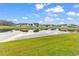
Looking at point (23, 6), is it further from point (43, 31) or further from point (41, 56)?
point (41, 56)

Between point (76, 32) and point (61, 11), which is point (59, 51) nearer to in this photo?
point (76, 32)

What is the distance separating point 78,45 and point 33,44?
34 cm

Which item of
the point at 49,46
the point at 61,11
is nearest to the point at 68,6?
the point at 61,11

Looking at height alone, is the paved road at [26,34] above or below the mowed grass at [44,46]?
above

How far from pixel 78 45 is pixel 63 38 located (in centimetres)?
12

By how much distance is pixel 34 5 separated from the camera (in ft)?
4.67

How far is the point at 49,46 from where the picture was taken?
1431mm

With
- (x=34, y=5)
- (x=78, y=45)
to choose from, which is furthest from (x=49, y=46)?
(x=34, y=5)

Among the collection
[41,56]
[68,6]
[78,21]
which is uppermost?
[68,6]

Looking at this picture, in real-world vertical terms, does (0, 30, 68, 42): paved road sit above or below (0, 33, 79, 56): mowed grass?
above

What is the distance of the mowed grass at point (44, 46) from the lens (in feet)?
4.65

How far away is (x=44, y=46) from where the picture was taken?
142 centimetres

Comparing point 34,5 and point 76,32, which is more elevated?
point 34,5

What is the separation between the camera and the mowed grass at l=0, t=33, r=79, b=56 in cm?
142
